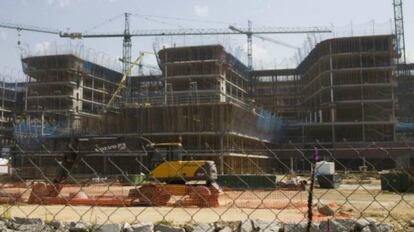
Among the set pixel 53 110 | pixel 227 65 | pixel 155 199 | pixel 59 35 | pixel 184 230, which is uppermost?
pixel 59 35

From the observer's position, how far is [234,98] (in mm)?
70812

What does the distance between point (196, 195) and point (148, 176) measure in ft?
6.21

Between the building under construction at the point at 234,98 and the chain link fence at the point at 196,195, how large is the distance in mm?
4273

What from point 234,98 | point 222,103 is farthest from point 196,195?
point 234,98

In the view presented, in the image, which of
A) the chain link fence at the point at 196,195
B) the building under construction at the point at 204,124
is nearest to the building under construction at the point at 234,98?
the building under construction at the point at 204,124

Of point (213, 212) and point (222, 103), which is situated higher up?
point (222, 103)

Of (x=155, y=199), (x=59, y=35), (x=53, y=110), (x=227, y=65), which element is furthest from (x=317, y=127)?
(x=155, y=199)

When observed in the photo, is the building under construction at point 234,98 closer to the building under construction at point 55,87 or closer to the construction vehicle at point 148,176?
the building under construction at point 55,87

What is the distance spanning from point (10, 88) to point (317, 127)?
50.6 m

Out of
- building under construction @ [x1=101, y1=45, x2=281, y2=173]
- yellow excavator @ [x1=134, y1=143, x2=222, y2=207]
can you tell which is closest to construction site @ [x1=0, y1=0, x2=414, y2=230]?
building under construction @ [x1=101, y1=45, x2=281, y2=173]

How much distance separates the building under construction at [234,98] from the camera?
4394 centimetres

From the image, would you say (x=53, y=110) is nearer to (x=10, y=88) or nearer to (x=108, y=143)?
(x=10, y=88)

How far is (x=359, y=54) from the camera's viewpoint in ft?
213

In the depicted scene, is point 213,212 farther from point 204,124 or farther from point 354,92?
point 354,92
